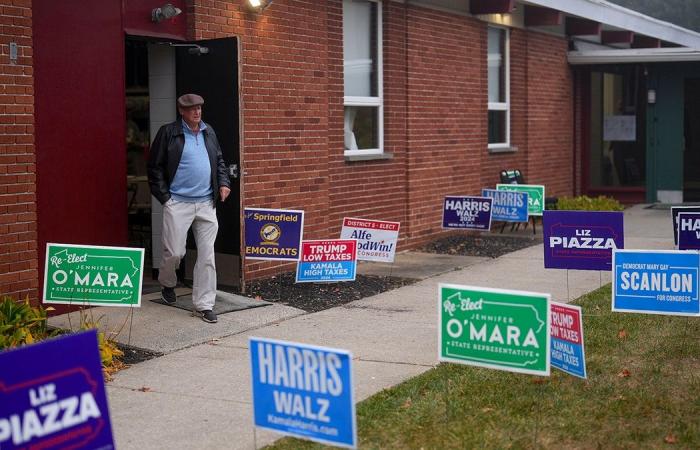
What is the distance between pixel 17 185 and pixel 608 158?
15.4 metres

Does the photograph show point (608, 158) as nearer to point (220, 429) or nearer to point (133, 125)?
point (133, 125)

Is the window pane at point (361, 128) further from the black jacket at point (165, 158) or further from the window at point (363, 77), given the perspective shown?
the black jacket at point (165, 158)

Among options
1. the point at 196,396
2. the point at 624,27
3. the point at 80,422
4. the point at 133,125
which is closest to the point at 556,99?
the point at 624,27

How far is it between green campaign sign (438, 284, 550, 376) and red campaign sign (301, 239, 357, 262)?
4683 mm

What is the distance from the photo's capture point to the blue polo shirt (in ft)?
28.7

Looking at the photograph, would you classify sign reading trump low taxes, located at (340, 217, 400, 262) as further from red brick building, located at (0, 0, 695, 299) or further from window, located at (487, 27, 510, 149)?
window, located at (487, 27, 510, 149)

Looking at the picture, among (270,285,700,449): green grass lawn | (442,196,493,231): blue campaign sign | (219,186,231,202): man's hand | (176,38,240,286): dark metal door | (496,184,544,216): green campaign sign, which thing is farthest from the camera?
(496,184,544,216): green campaign sign

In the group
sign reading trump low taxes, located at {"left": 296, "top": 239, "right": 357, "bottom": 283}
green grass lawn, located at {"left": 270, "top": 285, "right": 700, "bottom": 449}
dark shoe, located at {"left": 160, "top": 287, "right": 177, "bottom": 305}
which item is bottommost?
green grass lawn, located at {"left": 270, "top": 285, "right": 700, "bottom": 449}

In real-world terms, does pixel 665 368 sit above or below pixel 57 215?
below

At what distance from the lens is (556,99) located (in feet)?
64.5

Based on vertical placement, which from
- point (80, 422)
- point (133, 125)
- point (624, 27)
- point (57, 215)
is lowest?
point (80, 422)

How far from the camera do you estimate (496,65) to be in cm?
1727

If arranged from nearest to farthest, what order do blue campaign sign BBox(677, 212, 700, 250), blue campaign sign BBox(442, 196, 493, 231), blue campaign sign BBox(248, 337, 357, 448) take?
1. blue campaign sign BBox(248, 337, 357, 448)
2. blue campaign sign BBox(677, 212, 700, 250)
3. blue campaign sign BBox(442, 196, 493, 231)

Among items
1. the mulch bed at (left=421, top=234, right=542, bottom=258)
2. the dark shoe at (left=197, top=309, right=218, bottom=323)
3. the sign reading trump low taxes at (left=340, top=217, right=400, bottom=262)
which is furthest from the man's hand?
the mulch bed at (left=421, top=234, right=542, bottom=258)
